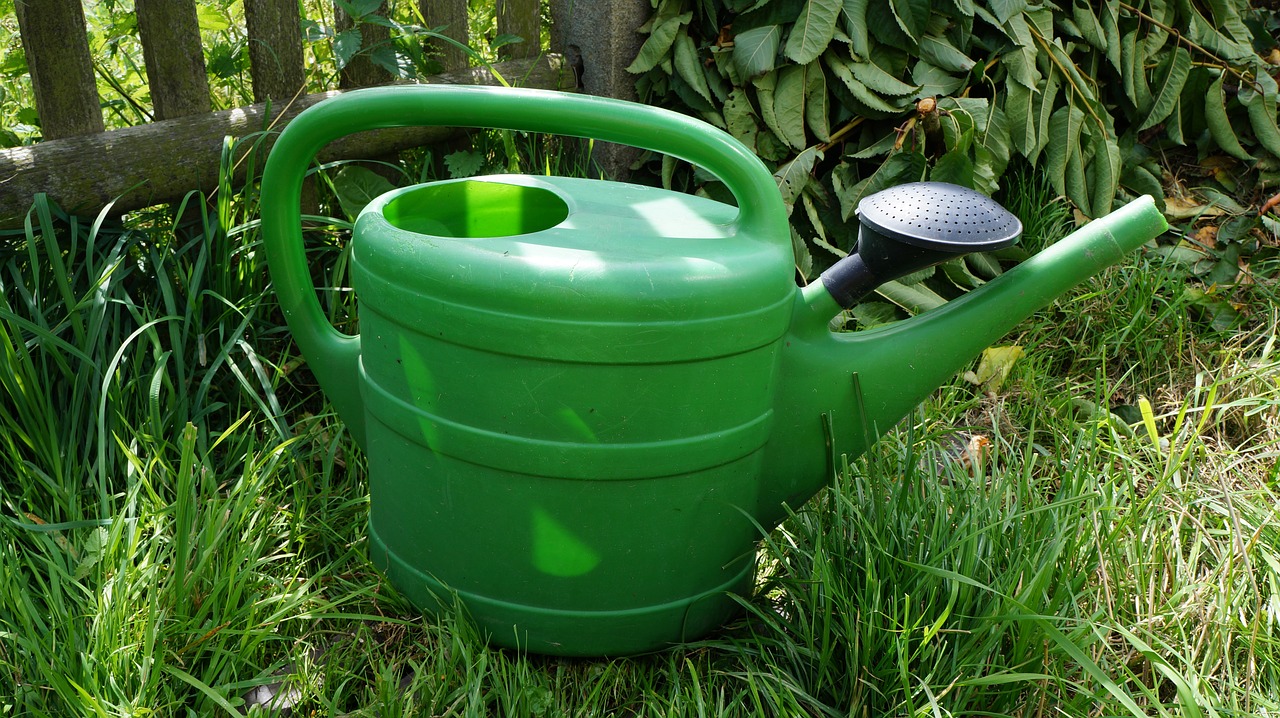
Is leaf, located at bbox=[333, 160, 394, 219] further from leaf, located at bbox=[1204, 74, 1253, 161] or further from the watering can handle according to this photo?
leaf, located at bbox=[1204, 74, 1253, 161]

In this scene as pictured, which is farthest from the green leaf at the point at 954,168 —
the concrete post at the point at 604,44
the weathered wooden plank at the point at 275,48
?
the weathered wooden plank at the point at 275,48

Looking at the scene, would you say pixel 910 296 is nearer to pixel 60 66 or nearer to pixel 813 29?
pixel 813 29

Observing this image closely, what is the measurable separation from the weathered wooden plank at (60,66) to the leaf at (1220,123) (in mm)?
2744

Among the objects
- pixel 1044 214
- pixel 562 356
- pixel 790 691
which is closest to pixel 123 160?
pixel 562 356

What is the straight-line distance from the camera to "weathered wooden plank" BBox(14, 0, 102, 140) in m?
1.74

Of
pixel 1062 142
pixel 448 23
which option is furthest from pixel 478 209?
pixel 1062 142

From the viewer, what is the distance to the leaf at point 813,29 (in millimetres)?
2332

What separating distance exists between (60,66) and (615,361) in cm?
120

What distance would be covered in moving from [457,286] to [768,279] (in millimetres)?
405

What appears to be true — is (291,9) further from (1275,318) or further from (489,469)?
(1275,318)

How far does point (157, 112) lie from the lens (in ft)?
6.34

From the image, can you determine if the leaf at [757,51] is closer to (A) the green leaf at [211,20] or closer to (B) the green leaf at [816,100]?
(B) the green leaf at [816,100]

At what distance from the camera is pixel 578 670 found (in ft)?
5.02

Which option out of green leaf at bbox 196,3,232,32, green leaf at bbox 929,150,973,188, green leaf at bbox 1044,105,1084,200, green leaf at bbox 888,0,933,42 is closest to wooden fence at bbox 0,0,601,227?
green leaf at bbox 196,3,232,32
